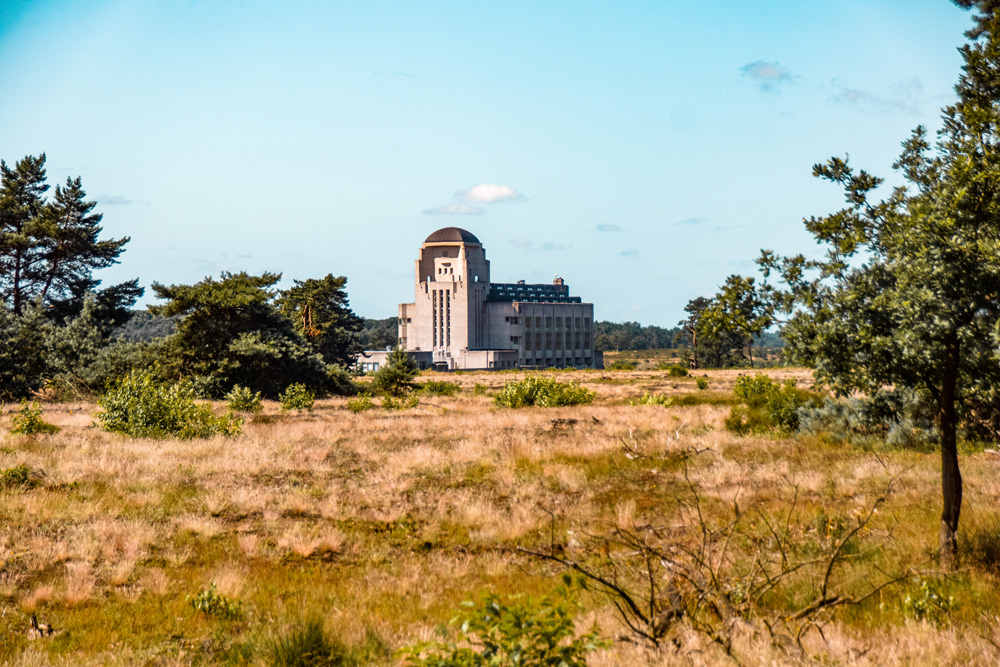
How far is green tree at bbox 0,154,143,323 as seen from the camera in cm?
4366

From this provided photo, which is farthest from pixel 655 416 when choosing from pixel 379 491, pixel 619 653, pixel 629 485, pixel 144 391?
pixel 619 653

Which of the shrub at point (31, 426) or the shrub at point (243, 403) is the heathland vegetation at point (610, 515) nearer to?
the shrub at point (31, 426)

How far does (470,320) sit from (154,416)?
11462 centimetres

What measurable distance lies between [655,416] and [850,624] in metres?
19.3

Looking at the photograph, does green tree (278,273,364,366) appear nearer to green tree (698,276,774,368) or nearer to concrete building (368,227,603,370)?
concrete building (368,227,603,370)

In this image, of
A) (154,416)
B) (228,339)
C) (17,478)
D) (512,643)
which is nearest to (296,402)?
(228,339)

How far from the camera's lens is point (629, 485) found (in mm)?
14367

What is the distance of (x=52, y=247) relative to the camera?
148ft

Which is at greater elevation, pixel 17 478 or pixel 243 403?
pixel 243 403

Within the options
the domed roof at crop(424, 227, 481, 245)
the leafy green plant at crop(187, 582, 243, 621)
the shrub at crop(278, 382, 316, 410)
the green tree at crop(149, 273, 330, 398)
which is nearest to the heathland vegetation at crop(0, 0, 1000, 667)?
the leafy green plant at crop(187, 582, 243, 621)

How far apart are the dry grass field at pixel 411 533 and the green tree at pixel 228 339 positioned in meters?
15.1

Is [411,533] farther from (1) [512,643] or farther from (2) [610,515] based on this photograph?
(1) [512,643]

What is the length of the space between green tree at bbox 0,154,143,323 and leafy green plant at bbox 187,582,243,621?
136 ft

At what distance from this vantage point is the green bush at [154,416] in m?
21.0
